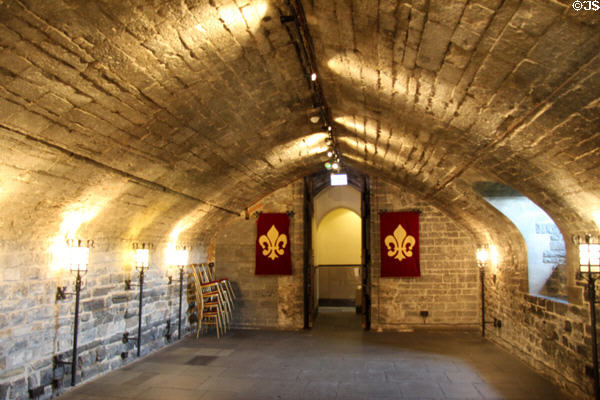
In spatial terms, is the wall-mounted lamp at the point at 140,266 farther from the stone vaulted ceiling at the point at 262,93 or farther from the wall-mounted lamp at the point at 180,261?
the wall-mounted lamp at the point at 180,261

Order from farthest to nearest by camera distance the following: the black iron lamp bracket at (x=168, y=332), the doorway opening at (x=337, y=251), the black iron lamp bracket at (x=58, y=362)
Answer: the doorway opening at (x=337, y=251)
the black iron lamp bracket at (x=168, y=332)
the black iron lamp bracket at (x=58, y=362)

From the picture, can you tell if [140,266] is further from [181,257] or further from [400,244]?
[400,244]

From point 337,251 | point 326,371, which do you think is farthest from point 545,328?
point 337,251

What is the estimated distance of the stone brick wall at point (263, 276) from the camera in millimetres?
8789

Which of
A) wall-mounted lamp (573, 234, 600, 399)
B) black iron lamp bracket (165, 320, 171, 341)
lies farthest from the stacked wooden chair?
wall-mounted lamp (573, 234, 600, 399)

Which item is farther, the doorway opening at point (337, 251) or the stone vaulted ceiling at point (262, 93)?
the doorway opening at point (337, 251)

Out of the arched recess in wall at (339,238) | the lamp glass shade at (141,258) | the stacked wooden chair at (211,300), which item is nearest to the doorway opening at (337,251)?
the arched recess in wall at (339,238)

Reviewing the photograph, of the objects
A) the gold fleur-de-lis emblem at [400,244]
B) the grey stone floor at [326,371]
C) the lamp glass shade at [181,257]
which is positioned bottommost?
the grey stone floor at [326,371]

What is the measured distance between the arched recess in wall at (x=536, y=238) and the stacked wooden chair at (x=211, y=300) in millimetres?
5264

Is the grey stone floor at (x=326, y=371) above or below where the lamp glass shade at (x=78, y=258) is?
below

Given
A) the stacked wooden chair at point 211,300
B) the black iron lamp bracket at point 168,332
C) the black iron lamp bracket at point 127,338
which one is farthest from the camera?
the stacked wooden chair at point 211,300

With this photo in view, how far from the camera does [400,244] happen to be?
864cm

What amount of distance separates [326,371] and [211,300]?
3.45 metres

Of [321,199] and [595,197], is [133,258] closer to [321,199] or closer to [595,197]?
[595,197]
